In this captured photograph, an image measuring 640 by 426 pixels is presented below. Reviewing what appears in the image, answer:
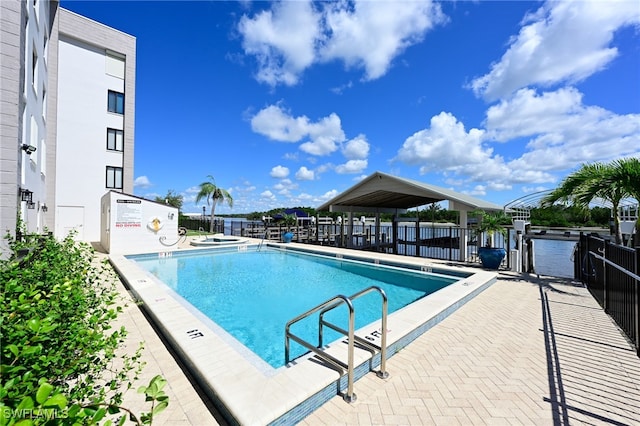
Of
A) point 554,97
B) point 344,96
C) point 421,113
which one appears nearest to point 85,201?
point 344,96

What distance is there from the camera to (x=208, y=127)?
80.7 ft

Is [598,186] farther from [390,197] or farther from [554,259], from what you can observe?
[390,197]

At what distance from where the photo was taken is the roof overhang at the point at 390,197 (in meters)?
11.5

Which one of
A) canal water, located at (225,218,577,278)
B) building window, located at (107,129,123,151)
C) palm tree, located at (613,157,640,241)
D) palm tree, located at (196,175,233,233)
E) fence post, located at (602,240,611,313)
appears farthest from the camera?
palm tree, located at (196,175,233,233)

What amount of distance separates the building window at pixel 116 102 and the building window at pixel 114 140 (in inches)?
52.4

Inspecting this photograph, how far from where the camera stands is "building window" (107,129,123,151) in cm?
1725

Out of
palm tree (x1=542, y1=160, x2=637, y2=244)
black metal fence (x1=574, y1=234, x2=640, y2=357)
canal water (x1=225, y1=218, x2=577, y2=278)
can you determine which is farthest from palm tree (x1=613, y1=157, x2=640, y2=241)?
canal water (x1=225, y1=218, x2=577, y2=278)

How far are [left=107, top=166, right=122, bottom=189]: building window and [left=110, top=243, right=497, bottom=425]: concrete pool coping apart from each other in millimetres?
15372

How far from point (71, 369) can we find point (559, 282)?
1046 cm

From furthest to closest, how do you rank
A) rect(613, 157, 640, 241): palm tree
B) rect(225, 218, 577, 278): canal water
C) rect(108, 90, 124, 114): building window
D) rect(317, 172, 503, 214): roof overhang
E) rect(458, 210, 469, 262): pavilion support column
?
rect(108, 90, 124, 114): building window → rect(317, 172, 503, 214): roof overhang → rect(458, 210, 469, 262): pavilion support column → rect(225, 218, 577, 278): canal water → rect(613, 157, 640, 241): palm tree

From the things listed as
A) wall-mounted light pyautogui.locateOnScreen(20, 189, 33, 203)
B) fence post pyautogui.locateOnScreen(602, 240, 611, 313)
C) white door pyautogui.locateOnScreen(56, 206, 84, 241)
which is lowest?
fence post pyautogui.locateOnScreen(602, 240, 611, 313)

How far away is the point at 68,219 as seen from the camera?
15.6 m

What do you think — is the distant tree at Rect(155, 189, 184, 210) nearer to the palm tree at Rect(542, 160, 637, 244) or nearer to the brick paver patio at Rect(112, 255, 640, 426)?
the brick paver patio at Rect(112, 255, 640, 426)

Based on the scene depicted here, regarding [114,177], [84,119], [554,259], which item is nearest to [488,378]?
[554,259]
